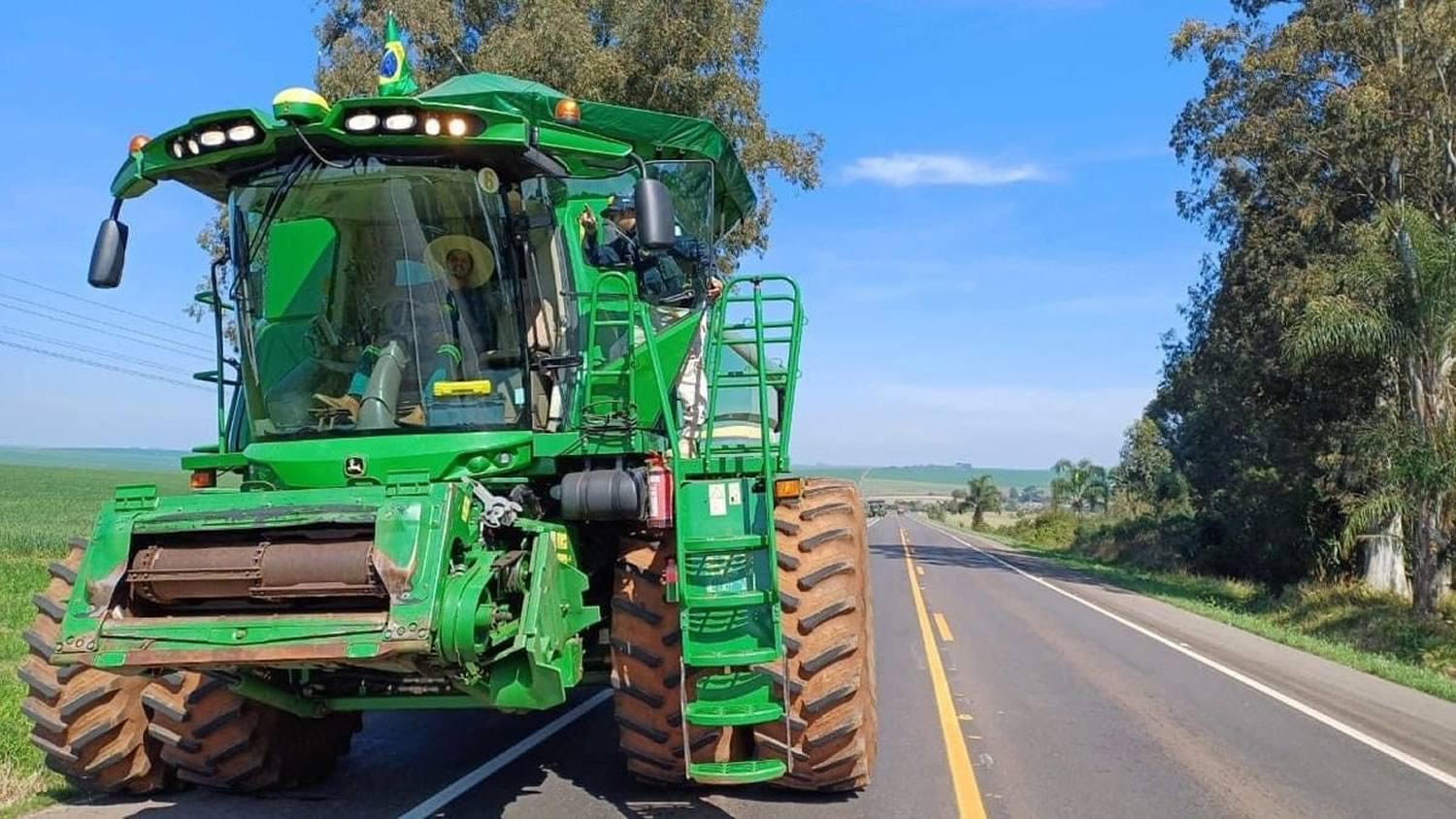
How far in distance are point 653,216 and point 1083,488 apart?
266ft

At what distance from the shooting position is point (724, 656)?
5.42m

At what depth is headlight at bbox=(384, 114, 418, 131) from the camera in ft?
16.7

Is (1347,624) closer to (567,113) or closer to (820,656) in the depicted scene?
(820,656)

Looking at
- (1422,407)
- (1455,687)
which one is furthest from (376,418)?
(1422,407)

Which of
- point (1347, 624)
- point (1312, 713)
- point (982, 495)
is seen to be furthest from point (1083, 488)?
point (1312, 713)

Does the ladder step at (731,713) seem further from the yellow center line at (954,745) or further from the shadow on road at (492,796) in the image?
the yellow center line at (954,745)

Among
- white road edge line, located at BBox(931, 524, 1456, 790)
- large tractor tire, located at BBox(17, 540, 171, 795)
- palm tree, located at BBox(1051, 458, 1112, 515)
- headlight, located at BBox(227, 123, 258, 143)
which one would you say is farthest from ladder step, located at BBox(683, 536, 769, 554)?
palm tree, located at BBox(1051, 458, 1112, 515)

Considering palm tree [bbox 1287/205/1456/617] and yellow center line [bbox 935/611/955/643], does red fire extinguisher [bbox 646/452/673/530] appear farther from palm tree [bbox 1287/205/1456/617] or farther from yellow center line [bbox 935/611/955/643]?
palm tree [bbox 1287/205/1456/617]

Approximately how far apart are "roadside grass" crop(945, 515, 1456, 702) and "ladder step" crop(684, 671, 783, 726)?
30.2 ft

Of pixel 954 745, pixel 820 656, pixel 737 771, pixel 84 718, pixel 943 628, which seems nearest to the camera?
pixel 737 771

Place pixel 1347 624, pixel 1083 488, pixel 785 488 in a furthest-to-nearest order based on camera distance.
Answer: pixel 1083 488 < pixel 1347 624 < pixel 785 488

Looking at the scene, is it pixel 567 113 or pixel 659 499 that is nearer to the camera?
pixel 567 113

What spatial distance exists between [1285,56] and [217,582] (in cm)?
2424

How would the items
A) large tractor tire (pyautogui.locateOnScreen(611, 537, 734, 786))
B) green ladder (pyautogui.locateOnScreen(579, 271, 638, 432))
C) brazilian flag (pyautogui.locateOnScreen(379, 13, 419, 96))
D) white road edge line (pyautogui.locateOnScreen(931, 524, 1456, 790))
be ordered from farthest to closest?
white road edge line (pyautogui.locateOnScreen(931, 524, 1456, 790))
brazilian flag (pyautogui.locateOnScreen(379, 13, 419, 96))
green ladder (pyautogui.locateOnScreen(579, 271, 638, 432))
large tractor tire (pyautogui.locateOnScreen(611, 537, 734, 786))
